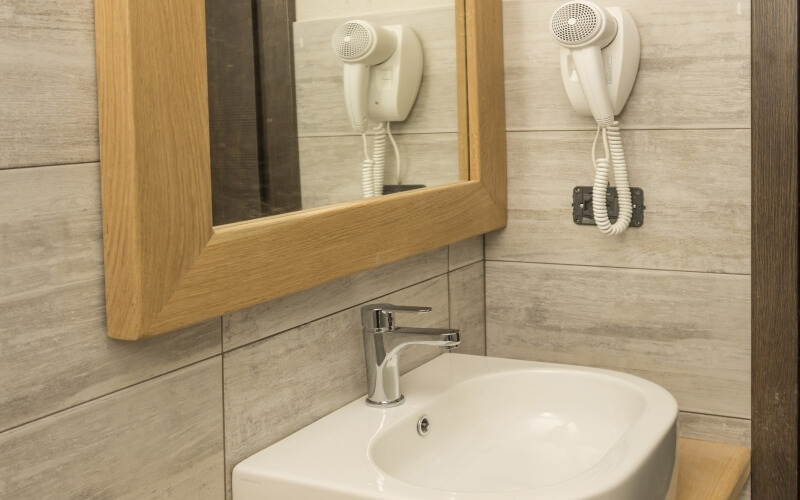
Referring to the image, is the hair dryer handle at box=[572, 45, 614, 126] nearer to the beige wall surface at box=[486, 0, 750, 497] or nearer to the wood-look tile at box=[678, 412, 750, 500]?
the beige wall surface at box=[486, 0, 750, 497]

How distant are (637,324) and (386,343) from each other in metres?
0.57

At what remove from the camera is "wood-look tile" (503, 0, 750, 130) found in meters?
1.57

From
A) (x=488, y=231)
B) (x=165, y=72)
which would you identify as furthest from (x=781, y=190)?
(x=165, y=72)

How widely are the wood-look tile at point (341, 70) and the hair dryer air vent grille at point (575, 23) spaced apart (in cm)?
19

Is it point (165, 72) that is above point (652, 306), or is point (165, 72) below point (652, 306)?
above

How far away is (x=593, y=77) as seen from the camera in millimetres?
1581

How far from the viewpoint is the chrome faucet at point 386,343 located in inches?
54.1

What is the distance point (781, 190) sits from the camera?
1.55 meters

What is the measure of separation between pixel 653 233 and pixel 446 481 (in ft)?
2.10

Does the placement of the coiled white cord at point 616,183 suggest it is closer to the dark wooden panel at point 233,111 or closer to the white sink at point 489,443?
the white sink at point 489,443

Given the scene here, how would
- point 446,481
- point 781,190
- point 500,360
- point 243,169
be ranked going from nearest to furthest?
point 243,169, point 446,481, point 781,190, point 500,360

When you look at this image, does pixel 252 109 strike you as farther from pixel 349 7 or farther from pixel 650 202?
pixel 650 202

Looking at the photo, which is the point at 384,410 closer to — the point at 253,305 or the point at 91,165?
the point at 253,305

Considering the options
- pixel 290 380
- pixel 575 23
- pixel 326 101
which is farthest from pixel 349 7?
pixel 290 380
